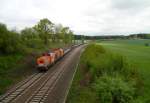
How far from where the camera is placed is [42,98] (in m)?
25.1

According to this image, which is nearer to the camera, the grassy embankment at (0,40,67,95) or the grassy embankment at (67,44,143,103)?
the grassy embankment at (67,44,143,103)

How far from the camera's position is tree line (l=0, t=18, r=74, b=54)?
48.5m

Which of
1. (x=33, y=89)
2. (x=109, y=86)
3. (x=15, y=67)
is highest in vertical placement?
(x=109, y=86)

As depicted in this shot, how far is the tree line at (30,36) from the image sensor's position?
48.5m

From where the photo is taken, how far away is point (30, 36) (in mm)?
87188

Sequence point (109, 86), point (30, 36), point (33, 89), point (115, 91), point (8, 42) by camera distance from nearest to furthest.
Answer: point (115, 91), point (109, 86), point (33, 89), point (8, 42), point (30, 36)

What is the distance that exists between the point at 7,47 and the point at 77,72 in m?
16.1

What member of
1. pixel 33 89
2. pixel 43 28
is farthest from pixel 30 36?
pixel 33 89

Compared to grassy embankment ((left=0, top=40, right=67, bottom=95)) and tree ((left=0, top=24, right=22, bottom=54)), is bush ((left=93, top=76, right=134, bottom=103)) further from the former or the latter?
tree ((left=0, top=24, right=22, bottom=54))

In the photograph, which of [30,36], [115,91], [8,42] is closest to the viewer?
[115,91]

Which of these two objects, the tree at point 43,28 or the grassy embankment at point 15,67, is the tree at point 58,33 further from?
the grassy embankment at point 15,67

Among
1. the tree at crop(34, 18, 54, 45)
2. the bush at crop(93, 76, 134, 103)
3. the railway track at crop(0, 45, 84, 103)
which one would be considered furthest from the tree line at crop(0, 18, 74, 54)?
the bush at crop(93, 76, 134, 103)

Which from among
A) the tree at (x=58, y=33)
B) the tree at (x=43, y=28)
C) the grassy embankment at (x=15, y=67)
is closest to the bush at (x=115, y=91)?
the grassy embankment at (x=15, y=67)

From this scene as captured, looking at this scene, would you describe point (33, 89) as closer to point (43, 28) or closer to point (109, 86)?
point (109, 86)
